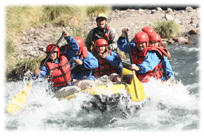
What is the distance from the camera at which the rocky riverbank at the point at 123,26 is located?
873 cm

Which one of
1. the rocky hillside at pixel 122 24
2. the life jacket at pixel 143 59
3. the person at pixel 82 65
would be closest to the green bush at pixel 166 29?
the rocky hillside at pixel 122 24

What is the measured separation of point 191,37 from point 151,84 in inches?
300

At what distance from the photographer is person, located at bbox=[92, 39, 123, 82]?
5.04 meters

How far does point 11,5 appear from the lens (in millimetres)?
9695

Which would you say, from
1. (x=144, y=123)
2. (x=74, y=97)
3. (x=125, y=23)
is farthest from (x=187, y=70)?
(x=125, y=23)

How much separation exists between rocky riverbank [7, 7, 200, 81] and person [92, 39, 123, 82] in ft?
10.7

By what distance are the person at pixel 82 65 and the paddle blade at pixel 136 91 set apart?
787mm

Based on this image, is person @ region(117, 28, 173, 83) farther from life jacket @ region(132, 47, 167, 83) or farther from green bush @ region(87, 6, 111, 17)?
green bush @ region(87, 6, 111, 17)

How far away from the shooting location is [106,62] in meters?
5.26

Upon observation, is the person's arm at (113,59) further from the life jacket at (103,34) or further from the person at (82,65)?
the life jacket at (103,34)

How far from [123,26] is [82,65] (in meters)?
7.68

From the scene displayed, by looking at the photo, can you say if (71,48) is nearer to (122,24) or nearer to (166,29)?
(166,29)

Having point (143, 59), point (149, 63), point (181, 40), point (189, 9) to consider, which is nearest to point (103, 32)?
point (143, 59)
